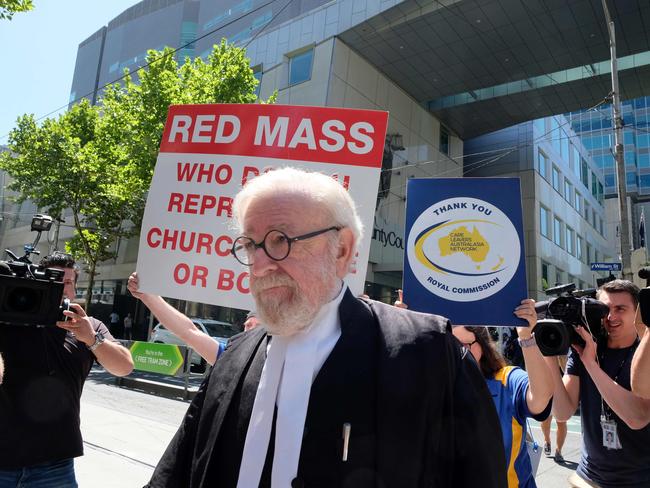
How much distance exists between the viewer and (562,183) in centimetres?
3491

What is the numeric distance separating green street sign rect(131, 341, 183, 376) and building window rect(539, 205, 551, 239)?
2496 cm

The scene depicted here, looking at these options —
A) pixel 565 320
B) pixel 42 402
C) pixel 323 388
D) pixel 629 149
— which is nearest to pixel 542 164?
pixel 565 320

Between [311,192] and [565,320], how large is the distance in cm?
178

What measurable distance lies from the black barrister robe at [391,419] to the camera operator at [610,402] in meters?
1.53

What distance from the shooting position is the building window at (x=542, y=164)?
3094cm

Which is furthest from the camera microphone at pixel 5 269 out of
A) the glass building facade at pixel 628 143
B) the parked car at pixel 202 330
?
the glass building facade at pixel 628 143

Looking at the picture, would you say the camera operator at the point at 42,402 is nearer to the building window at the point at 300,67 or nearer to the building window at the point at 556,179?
the building window at the point at 300,67

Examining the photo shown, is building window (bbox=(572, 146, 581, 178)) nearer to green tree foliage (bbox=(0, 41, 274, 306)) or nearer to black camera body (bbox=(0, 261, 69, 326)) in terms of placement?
green tree foliage (bbox=(0, 41, 274, 306))

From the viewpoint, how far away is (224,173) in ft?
9.39

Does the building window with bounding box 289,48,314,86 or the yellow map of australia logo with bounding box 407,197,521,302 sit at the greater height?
the building window with bounding box 289,48,314,86

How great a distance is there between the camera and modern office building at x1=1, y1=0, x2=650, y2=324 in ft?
67.4

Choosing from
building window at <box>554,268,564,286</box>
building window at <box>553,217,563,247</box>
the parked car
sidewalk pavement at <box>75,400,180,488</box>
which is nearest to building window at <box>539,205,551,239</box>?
building window at <box>553,217,563,247</box>

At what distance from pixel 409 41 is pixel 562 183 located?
61.9 ft

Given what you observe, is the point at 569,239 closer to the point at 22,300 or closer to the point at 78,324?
the point at 78,324
